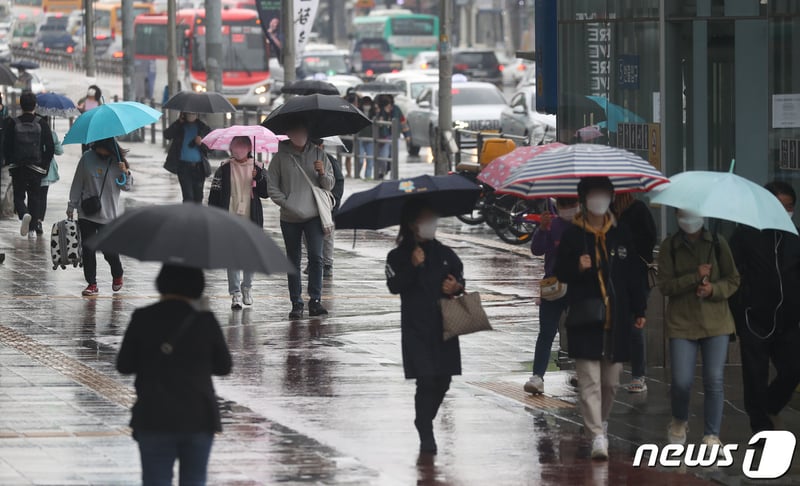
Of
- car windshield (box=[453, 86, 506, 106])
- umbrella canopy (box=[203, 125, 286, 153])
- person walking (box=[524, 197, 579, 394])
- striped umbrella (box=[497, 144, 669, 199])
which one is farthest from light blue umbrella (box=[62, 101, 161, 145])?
car windshield (box=[453, 86, 506, 106])

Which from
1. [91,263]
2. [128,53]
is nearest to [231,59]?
[128,53]

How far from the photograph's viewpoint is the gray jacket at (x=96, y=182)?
1520cm

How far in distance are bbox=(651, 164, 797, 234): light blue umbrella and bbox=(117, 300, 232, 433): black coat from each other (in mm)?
3446

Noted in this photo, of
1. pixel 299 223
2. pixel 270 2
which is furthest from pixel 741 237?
pixel 270 2

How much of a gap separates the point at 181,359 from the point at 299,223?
7.83m

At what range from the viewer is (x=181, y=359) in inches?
259

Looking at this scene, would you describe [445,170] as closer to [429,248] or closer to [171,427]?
[429,248]

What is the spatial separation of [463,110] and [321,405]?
1114 inches

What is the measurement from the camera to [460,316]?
29.5 feet

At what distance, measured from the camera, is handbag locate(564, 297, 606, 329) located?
9172 mm

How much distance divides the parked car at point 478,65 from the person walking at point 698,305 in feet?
185

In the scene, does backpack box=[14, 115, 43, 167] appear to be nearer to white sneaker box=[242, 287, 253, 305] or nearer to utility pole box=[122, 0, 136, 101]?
white sneaker box=[242, 287, 253, 305]

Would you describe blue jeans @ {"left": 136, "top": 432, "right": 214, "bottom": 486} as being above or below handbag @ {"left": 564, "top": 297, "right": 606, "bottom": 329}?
below

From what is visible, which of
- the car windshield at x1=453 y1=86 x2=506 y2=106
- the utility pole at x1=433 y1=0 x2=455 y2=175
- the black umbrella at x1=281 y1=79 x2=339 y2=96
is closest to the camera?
the black umbrella at x1=281 y1=79 x2=339 y2=96
